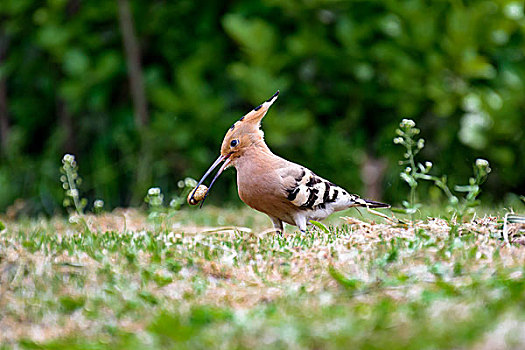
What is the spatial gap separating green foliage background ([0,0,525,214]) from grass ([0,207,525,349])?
3.53 m

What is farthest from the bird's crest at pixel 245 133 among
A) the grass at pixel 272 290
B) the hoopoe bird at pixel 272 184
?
the grass at pixel 272 290

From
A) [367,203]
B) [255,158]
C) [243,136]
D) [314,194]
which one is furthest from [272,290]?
[367,203]

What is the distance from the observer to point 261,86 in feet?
23.8

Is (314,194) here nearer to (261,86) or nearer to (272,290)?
(272,290)

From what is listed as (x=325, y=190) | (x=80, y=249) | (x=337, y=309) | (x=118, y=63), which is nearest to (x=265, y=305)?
(x=337, y=309)

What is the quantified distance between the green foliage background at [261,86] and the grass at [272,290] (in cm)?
353

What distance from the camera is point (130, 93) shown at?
8.58 metres

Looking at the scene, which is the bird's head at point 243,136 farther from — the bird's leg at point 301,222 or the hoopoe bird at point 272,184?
the bird's leg at point 301,222

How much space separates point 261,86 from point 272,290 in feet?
14.9

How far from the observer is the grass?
2242 millimetres

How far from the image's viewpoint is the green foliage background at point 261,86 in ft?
23.4

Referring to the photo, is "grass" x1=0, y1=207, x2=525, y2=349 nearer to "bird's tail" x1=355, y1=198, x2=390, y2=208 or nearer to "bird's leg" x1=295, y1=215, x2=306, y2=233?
"bird's leg" x1=295, y1=215, x2=306, y2=233

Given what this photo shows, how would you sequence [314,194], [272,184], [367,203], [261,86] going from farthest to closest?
[261,86], [367,203], [314,194], [272,184]

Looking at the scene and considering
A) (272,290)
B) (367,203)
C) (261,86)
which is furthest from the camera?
(261,86)
